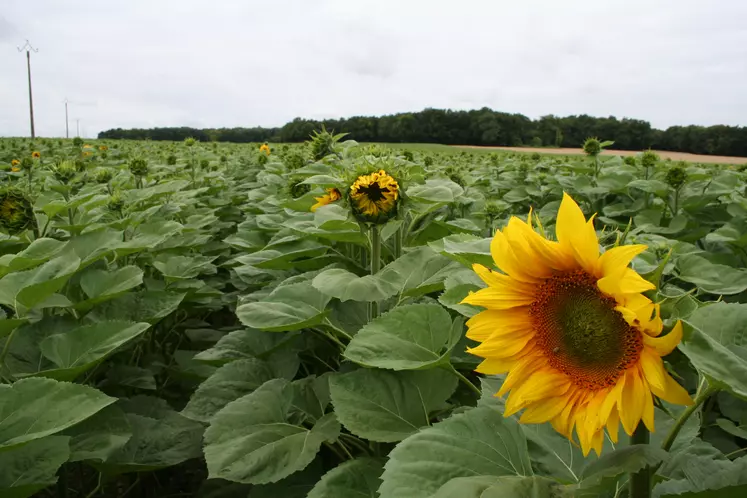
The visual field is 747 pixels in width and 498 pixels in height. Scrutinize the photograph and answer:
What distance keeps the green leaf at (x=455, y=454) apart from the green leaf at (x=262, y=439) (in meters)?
0.48

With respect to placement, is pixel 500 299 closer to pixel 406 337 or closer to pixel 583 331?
pixel 583 331

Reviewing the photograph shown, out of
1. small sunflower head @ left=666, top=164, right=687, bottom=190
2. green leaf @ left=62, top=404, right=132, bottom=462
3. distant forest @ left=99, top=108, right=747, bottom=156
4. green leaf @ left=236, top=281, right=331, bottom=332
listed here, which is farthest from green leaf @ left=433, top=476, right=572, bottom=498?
distant forest @ left=99, top=108, right=747, bottom=156

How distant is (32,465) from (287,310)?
2.21ft

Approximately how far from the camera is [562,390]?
90 centimetres

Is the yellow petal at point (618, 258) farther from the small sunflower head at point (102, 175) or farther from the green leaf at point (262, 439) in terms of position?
the small sunflower head at point (102, 175)

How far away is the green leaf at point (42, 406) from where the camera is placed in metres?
1.17

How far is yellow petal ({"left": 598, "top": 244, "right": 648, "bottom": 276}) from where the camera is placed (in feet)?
2.46

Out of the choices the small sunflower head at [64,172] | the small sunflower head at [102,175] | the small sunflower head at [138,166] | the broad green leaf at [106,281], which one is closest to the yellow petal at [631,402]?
the broad green leaf at [106,281]

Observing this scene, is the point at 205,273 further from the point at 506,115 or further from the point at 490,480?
the point at 506,115

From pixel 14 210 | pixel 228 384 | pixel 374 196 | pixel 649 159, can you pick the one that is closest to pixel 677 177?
pixel 649 159

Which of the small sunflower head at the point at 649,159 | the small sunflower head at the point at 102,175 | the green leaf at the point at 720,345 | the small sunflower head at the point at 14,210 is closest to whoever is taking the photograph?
the green leaf at the point at 720,345

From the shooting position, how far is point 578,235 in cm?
83

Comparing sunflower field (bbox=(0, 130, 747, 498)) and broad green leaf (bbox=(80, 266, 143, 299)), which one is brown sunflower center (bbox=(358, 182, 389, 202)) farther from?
broad green leaf (bbox=(80, 266, 143, 299))

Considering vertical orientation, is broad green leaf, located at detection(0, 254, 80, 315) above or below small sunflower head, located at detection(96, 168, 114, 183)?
below
